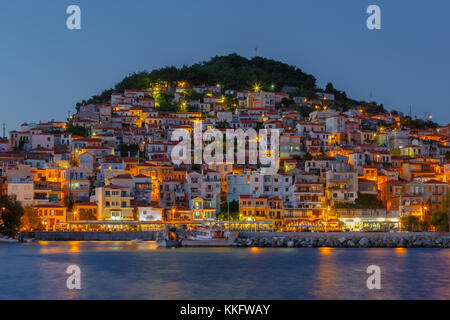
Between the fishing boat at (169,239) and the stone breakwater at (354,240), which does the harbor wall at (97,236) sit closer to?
the fishing boat at (169,239)

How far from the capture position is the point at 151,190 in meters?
62.7

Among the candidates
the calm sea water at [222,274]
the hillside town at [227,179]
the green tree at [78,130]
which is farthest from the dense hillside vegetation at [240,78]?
the calm sea water at [222,274]

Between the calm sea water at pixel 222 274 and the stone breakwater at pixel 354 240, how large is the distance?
15.8 feet

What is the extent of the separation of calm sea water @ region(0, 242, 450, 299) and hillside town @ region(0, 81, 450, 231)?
12.0 meters

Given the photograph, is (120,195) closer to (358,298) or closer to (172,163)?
(172,163)

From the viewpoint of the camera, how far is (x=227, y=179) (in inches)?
2571

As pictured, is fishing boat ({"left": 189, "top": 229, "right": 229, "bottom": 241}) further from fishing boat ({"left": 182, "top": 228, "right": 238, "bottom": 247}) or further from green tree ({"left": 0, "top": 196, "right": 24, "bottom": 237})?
green tree ({"left": 0, "top": 196, "right": 24, "bottom": 237})

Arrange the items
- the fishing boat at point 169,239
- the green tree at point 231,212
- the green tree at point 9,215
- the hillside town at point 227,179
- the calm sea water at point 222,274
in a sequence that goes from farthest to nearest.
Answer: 1. the green tree at point 231,212
2. the hillside town at point 227,179
3. the green tree at point 9,215
4. the fishing boat at point 169,239
5. the calm sea water at point 222,274

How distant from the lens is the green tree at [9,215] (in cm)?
5303

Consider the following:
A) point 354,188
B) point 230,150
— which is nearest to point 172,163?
point 230,150

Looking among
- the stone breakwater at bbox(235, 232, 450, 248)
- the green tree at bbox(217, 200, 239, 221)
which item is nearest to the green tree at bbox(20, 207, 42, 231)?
the green tree at bbox(217, 200, 239, 221)

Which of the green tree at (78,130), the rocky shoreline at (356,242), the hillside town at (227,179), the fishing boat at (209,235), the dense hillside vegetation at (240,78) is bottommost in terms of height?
the rocky shoreline at (356,242)

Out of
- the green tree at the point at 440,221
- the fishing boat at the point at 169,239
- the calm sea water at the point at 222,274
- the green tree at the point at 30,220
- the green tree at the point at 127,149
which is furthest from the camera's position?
the green tree at the point at 127,149

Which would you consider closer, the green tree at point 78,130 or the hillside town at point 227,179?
the hillside town at point 227,179
